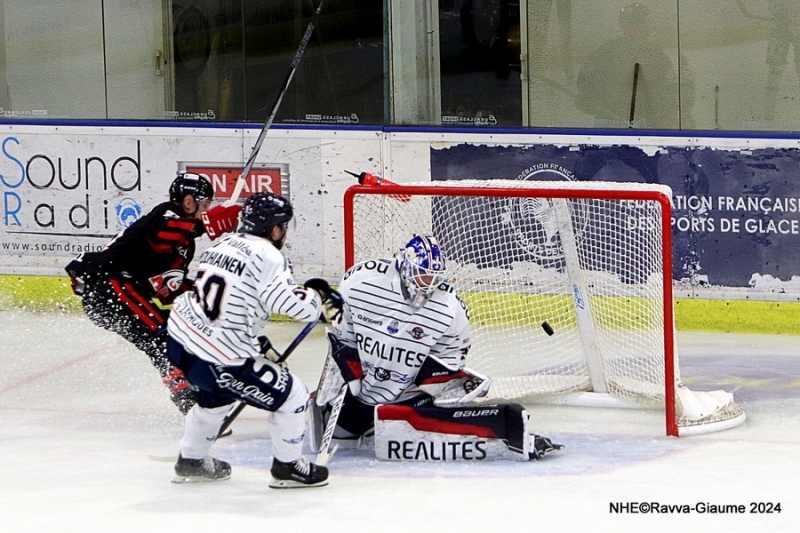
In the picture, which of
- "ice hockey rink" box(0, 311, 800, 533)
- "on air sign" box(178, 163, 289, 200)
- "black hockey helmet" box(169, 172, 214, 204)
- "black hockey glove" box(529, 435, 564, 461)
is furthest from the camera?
"on air sign" box(178, 163, 289, 200)

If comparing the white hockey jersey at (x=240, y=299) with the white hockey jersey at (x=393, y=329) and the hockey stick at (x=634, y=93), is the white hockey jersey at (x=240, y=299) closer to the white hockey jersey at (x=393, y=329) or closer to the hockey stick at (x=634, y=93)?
the white hockey jersey at (x=393, y=329)

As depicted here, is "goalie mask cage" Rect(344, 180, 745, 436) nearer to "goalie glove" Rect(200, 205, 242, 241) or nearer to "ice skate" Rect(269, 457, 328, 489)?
"goalie glove" Rect(200, 205, 242, 241)

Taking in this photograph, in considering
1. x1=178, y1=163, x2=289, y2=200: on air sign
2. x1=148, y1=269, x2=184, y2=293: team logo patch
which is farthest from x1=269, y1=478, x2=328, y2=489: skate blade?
x1=178, y1=163, x2=289, y2=200: on air sign

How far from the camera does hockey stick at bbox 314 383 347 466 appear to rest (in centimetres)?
460

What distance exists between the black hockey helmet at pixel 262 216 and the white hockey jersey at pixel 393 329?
557mm

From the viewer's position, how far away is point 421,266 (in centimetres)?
456

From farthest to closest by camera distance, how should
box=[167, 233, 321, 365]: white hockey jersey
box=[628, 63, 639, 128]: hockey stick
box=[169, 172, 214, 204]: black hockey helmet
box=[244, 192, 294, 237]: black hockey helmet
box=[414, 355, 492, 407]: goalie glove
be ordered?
box=[628, 63, 639, 128]: hockey stick, box=[169, 172, 214, 204]: black hockey helmet, box=[414, 355, 492, 407]: goalie glove, box=[244, 192, 294, 237]: black hockey helmet, box=[167, 233, 321, 365]: white hockey jersey

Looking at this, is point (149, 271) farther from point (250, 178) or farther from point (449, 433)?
point (250, 178)

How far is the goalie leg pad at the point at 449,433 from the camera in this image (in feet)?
15.2

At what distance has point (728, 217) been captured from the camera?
6.85m

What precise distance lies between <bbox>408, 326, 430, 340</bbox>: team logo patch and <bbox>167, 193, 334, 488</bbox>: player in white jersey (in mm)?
477

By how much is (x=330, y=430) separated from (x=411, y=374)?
0.35m

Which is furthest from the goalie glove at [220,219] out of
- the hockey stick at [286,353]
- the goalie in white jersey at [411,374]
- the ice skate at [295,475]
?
the ice skate at [295,475]

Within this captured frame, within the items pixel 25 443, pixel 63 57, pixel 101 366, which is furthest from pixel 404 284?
pixel 63 57
